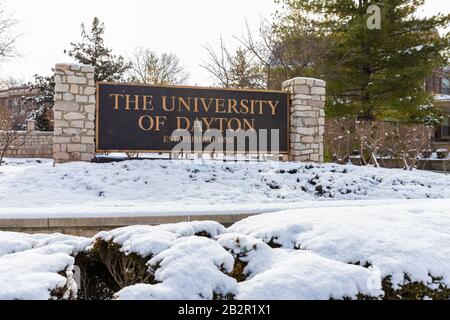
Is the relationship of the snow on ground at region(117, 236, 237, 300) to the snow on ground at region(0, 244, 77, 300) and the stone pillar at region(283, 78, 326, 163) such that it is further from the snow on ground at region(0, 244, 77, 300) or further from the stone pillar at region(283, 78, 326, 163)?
the stone pillar at region(283, 78, 326, 163)

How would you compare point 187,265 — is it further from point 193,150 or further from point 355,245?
point 193,150

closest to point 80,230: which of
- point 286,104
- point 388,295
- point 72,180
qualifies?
point 72,180

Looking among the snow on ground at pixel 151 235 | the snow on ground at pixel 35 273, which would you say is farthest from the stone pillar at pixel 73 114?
the snow on ground at pixel 35 273

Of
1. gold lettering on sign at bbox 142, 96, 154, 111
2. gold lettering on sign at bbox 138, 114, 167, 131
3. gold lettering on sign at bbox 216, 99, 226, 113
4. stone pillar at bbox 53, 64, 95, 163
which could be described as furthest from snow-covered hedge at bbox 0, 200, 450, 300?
gold lettering on sign at bbox 216, 99, 226, 113

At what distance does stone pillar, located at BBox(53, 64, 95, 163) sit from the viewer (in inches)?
374

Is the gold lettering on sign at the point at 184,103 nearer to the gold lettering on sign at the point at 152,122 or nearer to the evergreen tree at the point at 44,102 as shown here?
the gold lettering on sign at the point at 152,122

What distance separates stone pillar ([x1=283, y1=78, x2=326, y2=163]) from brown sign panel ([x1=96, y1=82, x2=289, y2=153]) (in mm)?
234

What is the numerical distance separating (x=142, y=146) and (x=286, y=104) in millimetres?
4063

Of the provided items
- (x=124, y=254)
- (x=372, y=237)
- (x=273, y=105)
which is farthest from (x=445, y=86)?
(x=124, y=254)

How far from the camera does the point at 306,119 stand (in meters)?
11.0

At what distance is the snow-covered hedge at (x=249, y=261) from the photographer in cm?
233

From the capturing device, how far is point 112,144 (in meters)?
9.90

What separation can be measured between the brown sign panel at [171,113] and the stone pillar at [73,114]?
0.24 metres

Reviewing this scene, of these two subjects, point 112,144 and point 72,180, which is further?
point 112,144
